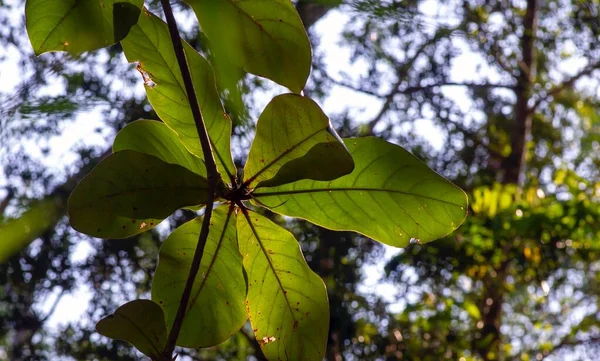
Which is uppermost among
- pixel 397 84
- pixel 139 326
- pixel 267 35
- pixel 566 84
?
pixel 267 35

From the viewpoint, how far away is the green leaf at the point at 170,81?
0.63 m

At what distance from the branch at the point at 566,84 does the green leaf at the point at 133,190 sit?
12.6 feet

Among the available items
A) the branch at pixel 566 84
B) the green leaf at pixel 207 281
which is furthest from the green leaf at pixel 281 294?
the branch at pixel 566 84

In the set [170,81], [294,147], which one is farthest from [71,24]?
[294,147]

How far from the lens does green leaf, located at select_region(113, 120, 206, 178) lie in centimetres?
63

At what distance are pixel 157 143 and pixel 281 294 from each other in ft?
0.58

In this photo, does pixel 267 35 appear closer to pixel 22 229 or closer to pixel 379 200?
pixel 379 200

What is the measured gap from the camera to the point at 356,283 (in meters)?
2.97

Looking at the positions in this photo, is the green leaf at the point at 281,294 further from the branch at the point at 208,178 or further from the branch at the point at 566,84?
the branch at the point at 566,84

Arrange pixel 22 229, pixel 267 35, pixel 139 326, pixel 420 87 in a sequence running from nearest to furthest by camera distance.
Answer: pixel 22 229 < pixel 139 326 < pixel 267 35 < pixel 420 87

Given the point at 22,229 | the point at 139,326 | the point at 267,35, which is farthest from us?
the point at 267,35

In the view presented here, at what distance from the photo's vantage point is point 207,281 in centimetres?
63

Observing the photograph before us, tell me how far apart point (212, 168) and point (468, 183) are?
3.52m

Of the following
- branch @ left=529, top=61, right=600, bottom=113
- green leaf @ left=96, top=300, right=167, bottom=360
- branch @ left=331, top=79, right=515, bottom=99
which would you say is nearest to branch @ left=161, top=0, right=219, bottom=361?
green leaf @ left=96, top=300, right=167, bottom=360
